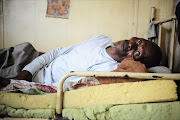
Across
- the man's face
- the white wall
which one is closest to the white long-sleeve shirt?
the man's face

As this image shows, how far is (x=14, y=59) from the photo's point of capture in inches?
48.9

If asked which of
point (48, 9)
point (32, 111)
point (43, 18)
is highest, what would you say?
point (48, 9)

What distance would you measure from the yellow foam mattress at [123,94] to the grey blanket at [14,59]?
773mm

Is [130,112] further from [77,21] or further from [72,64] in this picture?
[77,21]

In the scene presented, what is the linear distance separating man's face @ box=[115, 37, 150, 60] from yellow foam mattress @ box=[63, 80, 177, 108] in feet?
1.79

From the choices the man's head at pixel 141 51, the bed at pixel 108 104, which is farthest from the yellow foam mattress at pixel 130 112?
the man's head at pixel 141 51

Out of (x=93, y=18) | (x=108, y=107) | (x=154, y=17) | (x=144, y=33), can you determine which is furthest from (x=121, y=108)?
(x=154, y=17)

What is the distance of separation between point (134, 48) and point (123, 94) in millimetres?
660

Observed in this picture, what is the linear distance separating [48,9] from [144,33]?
5.94 ft

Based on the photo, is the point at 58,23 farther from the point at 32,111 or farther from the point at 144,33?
the point at 32,111

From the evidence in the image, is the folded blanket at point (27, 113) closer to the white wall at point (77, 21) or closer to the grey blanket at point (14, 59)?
the grey blanket at point (14, 59)

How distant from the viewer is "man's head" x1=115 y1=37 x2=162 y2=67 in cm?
110

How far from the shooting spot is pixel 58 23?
6.96 feet

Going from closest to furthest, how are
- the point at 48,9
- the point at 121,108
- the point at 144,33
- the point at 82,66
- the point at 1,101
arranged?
the point at 121,108
the point at 1,101
the point at 82,66
the point at 48,9
the point at 144,33
